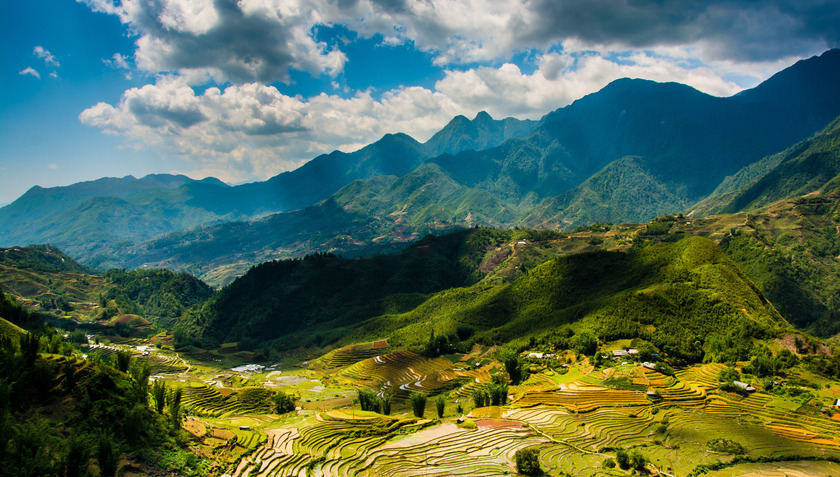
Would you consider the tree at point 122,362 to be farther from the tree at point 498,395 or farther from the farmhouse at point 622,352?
the farmhouse at point 622,352

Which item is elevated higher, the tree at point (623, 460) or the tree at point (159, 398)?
the tree at point (159, 398)

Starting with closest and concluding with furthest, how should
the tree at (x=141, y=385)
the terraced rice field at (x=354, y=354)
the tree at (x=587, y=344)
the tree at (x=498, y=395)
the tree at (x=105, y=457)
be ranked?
the tree at (x=105, y=457)
the tree at (x=141, y=385)
the tree at (x=498, y=395)
the tree at (x=587, y=344)
the terraced rice field at (x=354, y=354)

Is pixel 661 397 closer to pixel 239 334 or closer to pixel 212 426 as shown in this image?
pixel 212 426

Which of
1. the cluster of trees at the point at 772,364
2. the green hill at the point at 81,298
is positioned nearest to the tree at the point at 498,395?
the cluster of trees at the point at 772,364

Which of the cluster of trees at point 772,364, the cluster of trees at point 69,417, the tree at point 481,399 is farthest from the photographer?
the tree at point 481,399

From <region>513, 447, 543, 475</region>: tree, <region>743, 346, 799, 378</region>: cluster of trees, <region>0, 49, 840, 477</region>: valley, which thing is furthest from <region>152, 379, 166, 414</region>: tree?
<region>743, 346, 799, 378</region>: cluster of trees

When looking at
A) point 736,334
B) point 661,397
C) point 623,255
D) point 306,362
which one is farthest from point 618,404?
point 306,362

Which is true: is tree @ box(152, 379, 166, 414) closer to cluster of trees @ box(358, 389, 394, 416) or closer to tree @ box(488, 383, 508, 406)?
cluster of trees @ box(358, 389, 394, 416)

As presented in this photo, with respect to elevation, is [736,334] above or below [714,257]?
below

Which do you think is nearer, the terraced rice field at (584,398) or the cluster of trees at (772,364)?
the terraced rice field at (584,398)
